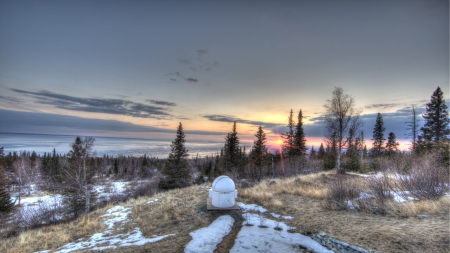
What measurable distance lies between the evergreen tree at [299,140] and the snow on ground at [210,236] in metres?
28.7

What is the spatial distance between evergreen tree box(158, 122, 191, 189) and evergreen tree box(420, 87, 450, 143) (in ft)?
116

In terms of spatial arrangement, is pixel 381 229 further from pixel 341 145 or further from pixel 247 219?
pixel 341 145

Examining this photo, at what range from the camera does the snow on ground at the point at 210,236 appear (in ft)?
17.7

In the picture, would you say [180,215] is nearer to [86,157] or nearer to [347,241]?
[347,241]

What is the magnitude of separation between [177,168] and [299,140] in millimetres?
23275

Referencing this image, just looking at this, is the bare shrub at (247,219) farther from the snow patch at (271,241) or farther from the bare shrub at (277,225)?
the bare shrub at (277,225)

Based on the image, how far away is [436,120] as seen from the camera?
79.7 feet

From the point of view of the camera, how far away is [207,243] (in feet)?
19.0

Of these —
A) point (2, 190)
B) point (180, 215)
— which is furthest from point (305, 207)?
point (2, 190)

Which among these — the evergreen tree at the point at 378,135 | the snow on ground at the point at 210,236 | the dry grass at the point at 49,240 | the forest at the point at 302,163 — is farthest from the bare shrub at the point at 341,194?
the evergreen tree at the point at 378,135

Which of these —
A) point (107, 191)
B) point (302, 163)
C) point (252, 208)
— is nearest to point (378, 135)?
point (302, 163)

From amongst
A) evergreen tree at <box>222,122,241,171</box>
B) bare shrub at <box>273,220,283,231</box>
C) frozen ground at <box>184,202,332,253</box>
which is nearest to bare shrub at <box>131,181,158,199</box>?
evergreen tree at <box>222,122,241,171</box>

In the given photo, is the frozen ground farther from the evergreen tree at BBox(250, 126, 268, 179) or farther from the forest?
the evergreen tree at BBox(250, 126, 268, 179)

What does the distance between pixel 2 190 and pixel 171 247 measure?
28017mm
